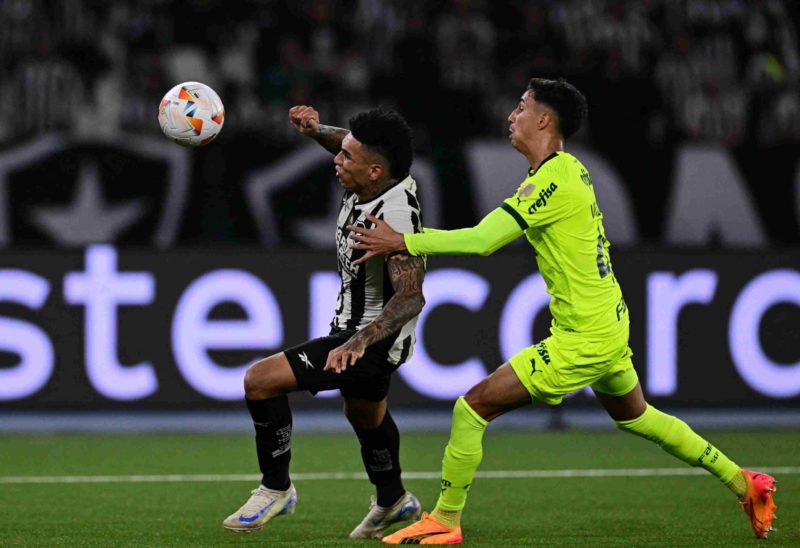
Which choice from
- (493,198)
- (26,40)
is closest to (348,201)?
(493,198)

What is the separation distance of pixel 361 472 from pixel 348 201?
9.35 feet

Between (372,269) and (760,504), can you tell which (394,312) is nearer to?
(372,269)

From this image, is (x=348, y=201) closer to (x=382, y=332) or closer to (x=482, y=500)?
(x=382, y=332)

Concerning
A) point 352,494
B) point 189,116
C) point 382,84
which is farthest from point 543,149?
point 382,84

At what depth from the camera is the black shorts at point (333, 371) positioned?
622cm

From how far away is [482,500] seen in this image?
7770 mm

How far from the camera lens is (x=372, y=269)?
6.37 m

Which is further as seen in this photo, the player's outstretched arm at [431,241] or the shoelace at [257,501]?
the shoelace at [257,501]

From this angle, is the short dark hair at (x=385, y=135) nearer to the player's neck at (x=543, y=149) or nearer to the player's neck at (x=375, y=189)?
the player's neck at (x=375, y=189)

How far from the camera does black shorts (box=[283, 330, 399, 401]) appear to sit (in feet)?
20.4

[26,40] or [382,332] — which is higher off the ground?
[26,40]

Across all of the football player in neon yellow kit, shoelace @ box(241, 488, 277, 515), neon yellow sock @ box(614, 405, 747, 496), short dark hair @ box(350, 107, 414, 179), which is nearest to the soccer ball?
short dark hair @ box(350, 107, 414, 179)

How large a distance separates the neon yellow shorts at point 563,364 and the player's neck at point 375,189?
0.97m

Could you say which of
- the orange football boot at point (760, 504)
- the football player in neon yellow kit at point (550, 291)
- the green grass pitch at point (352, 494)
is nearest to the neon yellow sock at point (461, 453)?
the football player in neon yellow kit at point (550, 291)
